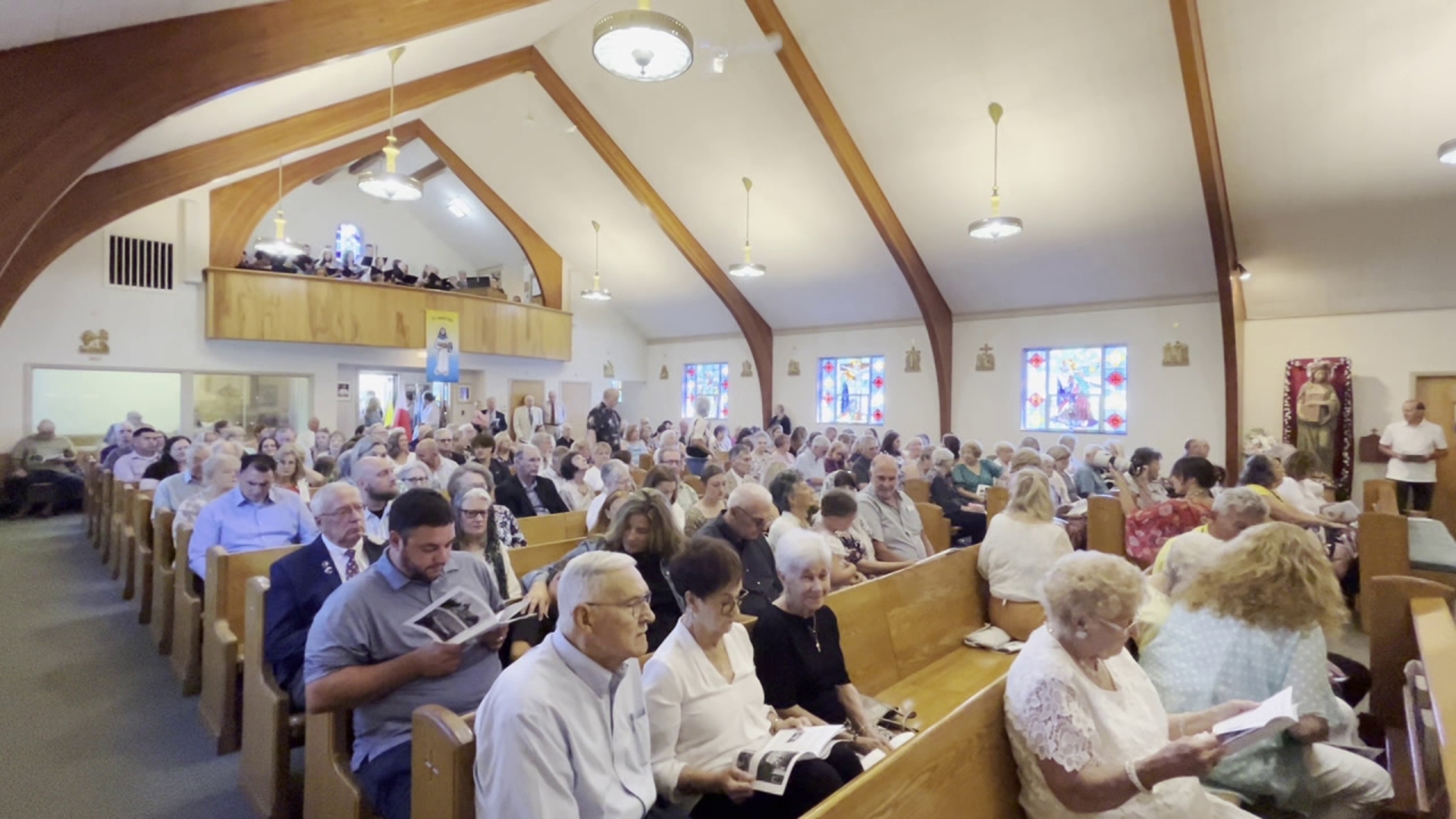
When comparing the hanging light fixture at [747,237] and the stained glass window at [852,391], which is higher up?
the hanging light fixture at [747,237]

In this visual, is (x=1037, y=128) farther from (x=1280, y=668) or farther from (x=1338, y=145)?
(x=1280, y=668)

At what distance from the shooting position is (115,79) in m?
3.94

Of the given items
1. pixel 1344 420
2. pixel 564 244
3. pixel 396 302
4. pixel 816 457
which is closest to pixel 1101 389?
pixel 1344 420

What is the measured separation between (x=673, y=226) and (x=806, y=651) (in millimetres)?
9944

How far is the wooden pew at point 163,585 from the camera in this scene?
4.31 m

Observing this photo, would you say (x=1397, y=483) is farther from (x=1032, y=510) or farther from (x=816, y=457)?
(x=1032, y=510)

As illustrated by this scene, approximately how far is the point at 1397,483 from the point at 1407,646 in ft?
24.3

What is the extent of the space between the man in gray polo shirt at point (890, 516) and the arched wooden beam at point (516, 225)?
10221mm

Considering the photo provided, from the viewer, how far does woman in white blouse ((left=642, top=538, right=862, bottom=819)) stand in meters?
1.89

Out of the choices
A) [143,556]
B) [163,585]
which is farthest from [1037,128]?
[143,556]

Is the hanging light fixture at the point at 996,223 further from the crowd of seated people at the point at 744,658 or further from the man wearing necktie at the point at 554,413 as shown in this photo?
the man wearing necktie at the point at 554,413

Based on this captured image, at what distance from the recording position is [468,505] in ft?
9.68

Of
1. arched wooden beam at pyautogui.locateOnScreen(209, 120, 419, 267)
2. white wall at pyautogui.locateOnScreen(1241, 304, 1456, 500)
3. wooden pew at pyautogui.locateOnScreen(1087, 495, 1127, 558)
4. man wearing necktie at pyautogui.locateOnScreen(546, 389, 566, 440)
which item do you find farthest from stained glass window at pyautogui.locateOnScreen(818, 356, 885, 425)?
arched wooden beam at pyautogui.locateOnScreen(209, 120, 419, 267)

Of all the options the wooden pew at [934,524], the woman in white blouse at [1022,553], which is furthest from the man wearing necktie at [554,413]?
the woman in white blouse at [1022,553]
